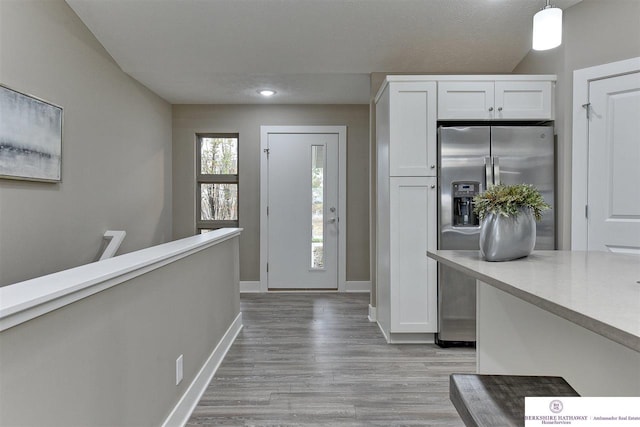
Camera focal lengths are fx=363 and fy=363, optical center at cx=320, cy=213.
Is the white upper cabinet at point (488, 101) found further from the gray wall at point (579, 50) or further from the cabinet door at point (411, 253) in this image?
the cabinet door at point (411, 253)

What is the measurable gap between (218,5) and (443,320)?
2852mm

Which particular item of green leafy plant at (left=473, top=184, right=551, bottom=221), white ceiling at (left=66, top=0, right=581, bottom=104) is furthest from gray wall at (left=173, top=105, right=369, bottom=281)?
green leafy plant at (left=473, top=184, right=551, bottom=221)

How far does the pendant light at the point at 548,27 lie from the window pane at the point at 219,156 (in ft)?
12.3

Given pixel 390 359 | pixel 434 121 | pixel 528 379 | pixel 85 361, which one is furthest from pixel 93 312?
pixel 434 121

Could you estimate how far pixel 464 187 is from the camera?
2.74 meters

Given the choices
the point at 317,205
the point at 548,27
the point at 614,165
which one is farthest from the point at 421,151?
the point at 317,205

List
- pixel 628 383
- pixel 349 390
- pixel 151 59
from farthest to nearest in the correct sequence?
pixel 151 59
pixel 349 390
pixel 628 383

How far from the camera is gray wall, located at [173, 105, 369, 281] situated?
4512 mm

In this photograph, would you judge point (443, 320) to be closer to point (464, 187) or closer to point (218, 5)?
point (464, 187)

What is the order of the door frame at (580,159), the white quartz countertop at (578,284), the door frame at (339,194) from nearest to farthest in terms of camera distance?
the white quartz countertop at (578,284) < the door frame at (580,159) < the door frame at (339,194)

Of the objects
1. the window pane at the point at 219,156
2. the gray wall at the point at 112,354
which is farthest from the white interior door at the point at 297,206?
the gray wall at the point at 112,354

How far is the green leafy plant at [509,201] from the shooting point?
4.01ft

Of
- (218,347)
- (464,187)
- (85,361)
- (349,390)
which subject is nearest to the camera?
(85,361)

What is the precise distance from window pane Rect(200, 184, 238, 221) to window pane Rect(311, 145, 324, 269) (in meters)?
1.02
